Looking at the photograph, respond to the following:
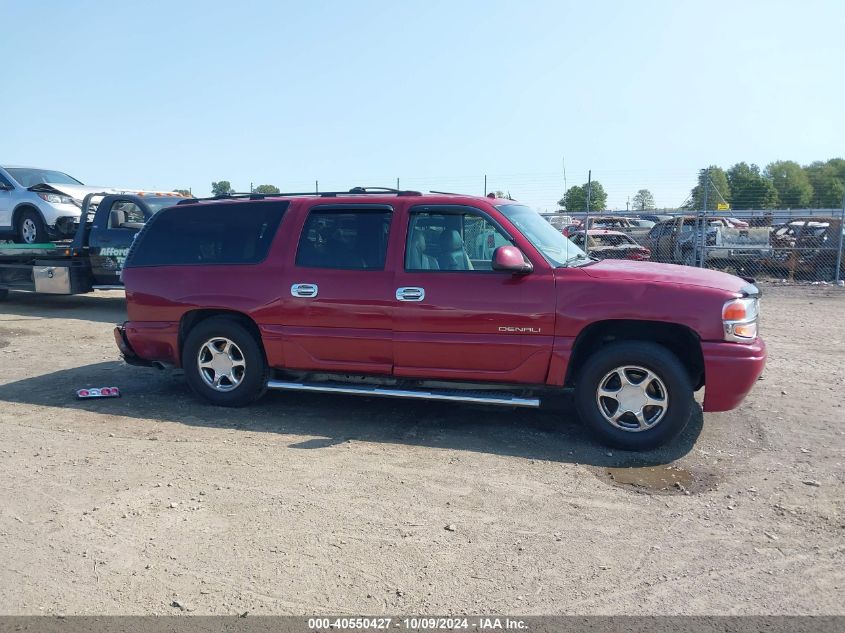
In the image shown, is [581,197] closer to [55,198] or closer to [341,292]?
[55,198]

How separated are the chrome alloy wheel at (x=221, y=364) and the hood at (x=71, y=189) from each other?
306 inches

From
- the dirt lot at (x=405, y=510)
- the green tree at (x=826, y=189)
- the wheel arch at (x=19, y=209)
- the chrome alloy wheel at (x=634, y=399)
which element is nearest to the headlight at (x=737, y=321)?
the chrome alloy wheel at (x=634, y=399)

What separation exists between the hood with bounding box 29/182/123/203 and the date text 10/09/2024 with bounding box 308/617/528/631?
11.5m

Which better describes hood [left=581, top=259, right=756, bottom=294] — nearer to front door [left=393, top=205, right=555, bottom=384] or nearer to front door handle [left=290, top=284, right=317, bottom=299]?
front door [left=393, top=205, right=555, bottom=384]

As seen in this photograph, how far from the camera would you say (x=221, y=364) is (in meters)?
6.30

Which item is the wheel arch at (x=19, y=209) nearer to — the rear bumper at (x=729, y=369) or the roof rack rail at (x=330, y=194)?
the roof rack rail at (x=330, y=194)

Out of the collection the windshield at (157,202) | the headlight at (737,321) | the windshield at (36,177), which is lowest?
the headlight at (737,321)

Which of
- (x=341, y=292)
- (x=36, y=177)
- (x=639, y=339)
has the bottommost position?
(x=639, y=339)

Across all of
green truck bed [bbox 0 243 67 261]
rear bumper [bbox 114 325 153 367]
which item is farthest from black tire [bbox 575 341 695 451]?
green truck bed [bbox 0 243 67 261]

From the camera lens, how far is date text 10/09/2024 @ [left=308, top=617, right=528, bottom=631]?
308 cm

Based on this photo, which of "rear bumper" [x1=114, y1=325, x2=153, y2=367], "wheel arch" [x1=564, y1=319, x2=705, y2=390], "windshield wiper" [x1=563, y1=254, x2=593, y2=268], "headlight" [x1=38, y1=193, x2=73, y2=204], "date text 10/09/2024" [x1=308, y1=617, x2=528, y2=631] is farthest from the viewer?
"headlight" [x1=38, y1=193, x2=73, y2=204]

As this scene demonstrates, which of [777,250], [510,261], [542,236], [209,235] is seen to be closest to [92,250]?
[209,235]

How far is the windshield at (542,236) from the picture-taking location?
5.63m

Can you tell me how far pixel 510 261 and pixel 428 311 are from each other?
789mm
